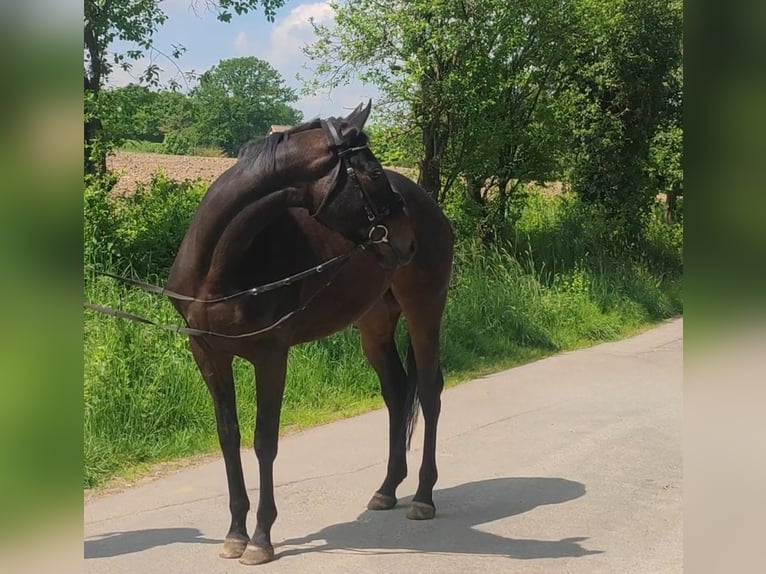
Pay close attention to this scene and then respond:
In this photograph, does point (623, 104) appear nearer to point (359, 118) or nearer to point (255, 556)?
point (359, 118)

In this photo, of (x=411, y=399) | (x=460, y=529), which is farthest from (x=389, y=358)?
(x=460, y=529)

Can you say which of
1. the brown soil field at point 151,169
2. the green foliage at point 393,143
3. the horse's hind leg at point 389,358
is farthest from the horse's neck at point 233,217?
the green foliage at point 393,143

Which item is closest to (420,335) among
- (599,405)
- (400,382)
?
(400,382)

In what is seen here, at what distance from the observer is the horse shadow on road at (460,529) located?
360 centimetres

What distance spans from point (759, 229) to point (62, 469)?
113cm

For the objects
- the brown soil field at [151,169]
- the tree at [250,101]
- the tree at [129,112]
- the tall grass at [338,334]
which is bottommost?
the tall grass at [338,334]

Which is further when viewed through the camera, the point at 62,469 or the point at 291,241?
the point at 291,241

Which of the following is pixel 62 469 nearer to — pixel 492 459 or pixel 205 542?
pixel 205 542

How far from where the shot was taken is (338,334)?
725 centimetres

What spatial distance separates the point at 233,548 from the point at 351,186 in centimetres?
187

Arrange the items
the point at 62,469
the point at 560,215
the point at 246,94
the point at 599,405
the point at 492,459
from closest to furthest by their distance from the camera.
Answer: the point at 62,469 → the point at 492,459 → the point at 599,405 → the point at 560,215 → the point at 246,94

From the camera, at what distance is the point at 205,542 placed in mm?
3656

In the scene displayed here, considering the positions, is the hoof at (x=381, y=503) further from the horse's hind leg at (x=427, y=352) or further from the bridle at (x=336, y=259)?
the bridle at (x=336, y=259)

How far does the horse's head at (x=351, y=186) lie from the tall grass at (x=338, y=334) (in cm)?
267
